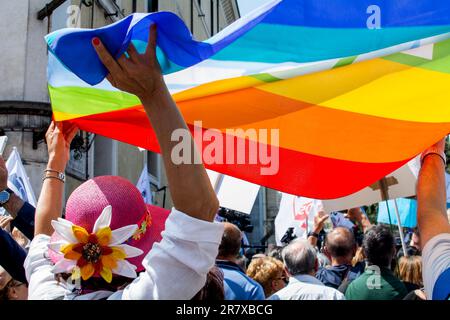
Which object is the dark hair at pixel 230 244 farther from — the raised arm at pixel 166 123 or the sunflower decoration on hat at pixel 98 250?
the raised arm at pixel 166 123

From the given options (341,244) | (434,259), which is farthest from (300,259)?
(434,259)

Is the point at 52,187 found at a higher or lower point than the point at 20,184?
higher

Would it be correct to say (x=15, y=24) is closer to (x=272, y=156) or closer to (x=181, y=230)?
(x=272, y=156)

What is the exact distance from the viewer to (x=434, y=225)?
1.78 meters

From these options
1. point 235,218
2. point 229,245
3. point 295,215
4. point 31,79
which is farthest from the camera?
point 235,218

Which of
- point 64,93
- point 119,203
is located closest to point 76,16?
point 64,93

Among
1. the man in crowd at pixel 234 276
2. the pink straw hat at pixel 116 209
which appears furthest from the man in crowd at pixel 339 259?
the pink straw hat at pixel 116 209

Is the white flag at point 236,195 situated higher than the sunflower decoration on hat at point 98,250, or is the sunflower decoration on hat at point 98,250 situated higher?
the sunflower decoration on hat at point 98,250

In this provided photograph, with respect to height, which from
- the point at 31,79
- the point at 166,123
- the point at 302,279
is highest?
the point at 31,79

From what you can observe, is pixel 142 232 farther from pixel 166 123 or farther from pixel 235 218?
pixel 235 218

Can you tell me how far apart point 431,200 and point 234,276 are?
164 centimetres

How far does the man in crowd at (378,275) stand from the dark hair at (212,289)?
226 cm

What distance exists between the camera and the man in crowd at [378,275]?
3520 mm

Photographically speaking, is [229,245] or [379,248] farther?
[379,248]
